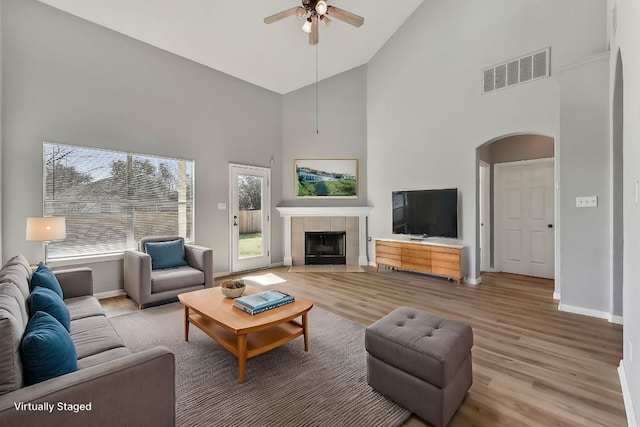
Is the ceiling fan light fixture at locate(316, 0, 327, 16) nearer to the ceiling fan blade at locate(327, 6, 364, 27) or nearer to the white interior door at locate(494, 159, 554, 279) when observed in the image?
the ceiling fan blade at locate(327, 6, 364, 27)

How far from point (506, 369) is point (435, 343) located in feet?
3.35

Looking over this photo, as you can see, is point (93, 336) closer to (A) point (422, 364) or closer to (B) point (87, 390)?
(B) point (87, 390)

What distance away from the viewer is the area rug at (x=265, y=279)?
15.3 ft

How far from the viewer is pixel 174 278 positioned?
3.62 m

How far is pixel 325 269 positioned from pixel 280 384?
11.8ft

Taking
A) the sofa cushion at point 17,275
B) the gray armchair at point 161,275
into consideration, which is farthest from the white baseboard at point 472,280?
the sofa cushion at point 17,275

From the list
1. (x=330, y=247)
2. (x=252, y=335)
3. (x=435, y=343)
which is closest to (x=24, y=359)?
(x=252, y=335)

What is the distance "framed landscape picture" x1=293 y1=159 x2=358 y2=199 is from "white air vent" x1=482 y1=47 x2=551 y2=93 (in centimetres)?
261

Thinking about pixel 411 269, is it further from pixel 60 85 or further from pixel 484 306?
pixel 60 85

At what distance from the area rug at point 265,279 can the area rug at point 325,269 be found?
47 centimetres

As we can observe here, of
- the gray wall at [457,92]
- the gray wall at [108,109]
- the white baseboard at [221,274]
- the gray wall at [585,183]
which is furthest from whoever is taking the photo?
the white baseboard at [221,274]

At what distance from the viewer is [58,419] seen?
105 cm

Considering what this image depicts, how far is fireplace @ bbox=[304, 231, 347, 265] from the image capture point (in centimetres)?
597

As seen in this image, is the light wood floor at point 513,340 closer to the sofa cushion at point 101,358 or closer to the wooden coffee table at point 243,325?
the wooden coffee table at point 243,325
